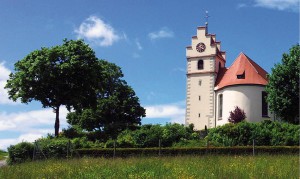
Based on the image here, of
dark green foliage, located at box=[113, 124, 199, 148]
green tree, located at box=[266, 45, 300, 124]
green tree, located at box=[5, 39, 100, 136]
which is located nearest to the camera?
dark green foliage, located at box=[113, 124, 199, 148]

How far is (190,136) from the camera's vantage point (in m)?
44.1

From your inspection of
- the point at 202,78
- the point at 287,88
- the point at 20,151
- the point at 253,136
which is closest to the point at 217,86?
the point at 202,78

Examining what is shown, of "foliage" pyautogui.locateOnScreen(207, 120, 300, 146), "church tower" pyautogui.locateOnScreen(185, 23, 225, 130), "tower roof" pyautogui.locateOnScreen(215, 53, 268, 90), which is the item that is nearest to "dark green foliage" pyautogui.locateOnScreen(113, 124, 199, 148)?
"foliage" pyautogui.locateOnScreen(207, 120, 300, 146)

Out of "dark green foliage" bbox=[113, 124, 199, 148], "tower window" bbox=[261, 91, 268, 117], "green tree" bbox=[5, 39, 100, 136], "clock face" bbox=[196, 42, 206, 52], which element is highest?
"clock face" bbox=[196, 42, 206, 52]

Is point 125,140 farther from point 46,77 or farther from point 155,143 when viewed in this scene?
point 46,77

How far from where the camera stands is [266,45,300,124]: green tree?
44875mm

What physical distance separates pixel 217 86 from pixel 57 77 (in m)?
22.8

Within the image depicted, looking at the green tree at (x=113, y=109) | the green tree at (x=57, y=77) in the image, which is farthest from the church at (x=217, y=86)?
the green tree at (x=57, y=77)

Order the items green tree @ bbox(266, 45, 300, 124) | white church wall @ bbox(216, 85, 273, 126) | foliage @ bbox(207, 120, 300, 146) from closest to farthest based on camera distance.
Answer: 1. foliage @ bbox(207, 120, 300, 146)
2. green tree @ bbox(266, 45, 300, 124)
3. white church wall @ bbox(216, 85, 273, 126)

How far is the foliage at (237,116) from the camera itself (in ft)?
186

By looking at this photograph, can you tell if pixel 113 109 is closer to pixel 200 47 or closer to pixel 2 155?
pixel 200 47

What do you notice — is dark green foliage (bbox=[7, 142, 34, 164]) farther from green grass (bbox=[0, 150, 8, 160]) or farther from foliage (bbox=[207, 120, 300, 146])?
foliage (bbox=[207, 120, 300, 146])

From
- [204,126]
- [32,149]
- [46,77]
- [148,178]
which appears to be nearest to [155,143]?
[32,149]

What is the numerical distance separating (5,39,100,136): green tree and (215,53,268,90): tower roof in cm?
1807
